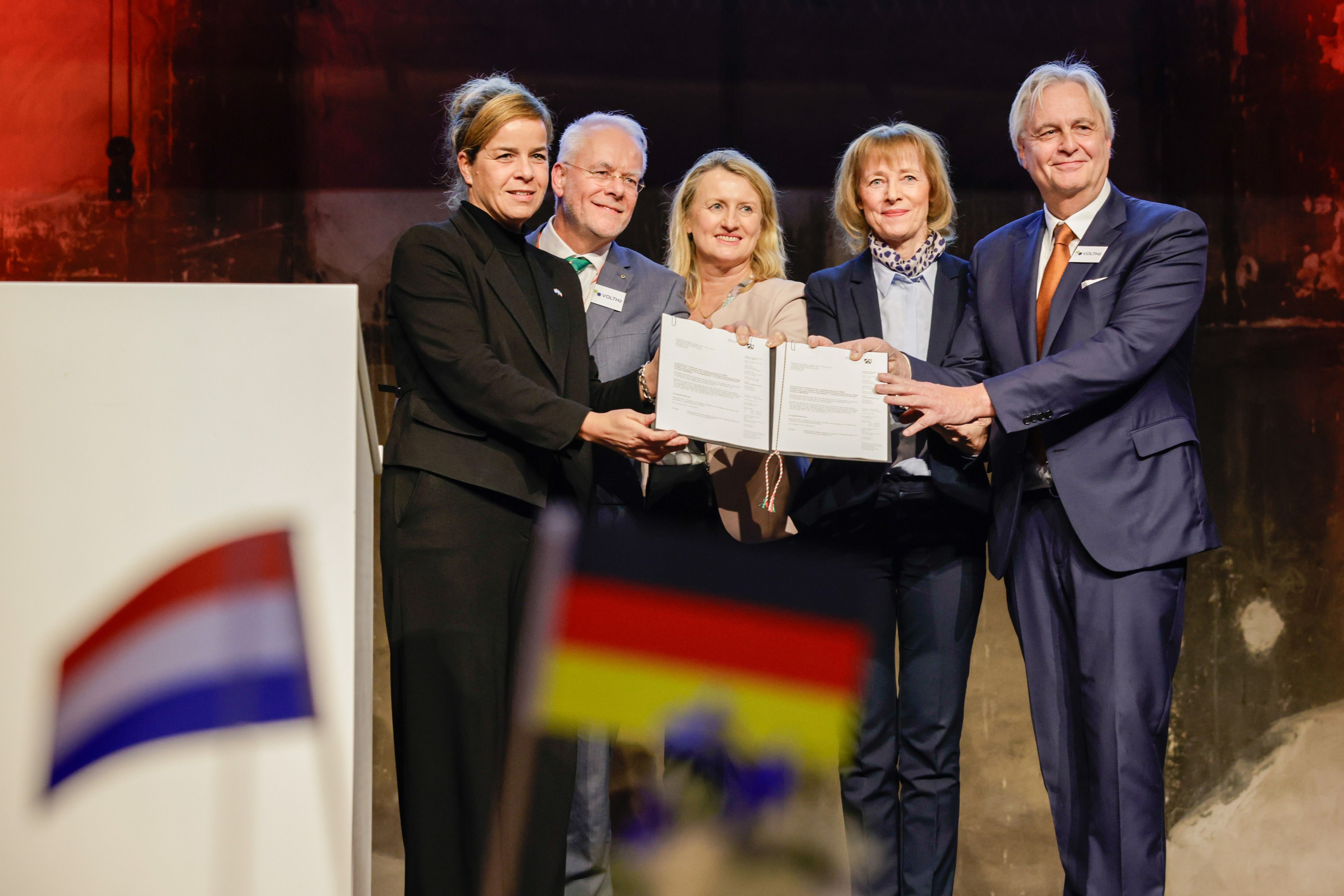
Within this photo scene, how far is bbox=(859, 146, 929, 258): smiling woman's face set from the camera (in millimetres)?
2533

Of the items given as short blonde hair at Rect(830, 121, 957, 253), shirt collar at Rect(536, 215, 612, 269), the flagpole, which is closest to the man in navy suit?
short blonde hair at Rect(830, 121, 957, 253)

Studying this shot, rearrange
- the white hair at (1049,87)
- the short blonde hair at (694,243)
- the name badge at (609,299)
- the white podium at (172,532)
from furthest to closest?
1. the short blonde hair at (694,243)
2. the name badge at (609,299)
3. the white hair at (1049,87)
4. the white podium at (172,532)

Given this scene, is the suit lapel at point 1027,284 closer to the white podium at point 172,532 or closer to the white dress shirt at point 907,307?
the white dress shirt at point 907,307

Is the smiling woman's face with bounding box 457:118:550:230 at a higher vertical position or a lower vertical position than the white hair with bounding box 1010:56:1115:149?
lower

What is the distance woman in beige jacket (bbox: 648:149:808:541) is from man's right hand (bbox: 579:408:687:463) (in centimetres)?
42

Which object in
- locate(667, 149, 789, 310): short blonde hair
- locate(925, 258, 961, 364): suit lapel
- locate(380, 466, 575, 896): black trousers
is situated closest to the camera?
locate(380, 466, 575, 896): black trousers

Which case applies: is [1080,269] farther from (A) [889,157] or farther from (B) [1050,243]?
(A) [889,157]

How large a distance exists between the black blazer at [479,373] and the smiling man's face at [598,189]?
494 millimetres

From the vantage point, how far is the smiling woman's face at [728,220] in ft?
8.84

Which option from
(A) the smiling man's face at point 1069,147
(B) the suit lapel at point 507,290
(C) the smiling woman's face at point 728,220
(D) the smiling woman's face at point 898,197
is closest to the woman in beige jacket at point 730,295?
(C) the smiling woman's face at point 728,220

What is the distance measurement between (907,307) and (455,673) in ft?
4.30

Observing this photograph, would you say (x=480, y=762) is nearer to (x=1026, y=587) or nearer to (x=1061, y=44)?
(x=1026, y=587)

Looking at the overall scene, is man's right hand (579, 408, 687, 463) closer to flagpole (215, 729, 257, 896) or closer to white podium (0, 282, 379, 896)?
white podium (0, 282, 379, 896)

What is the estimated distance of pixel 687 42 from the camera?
12.2 feet
